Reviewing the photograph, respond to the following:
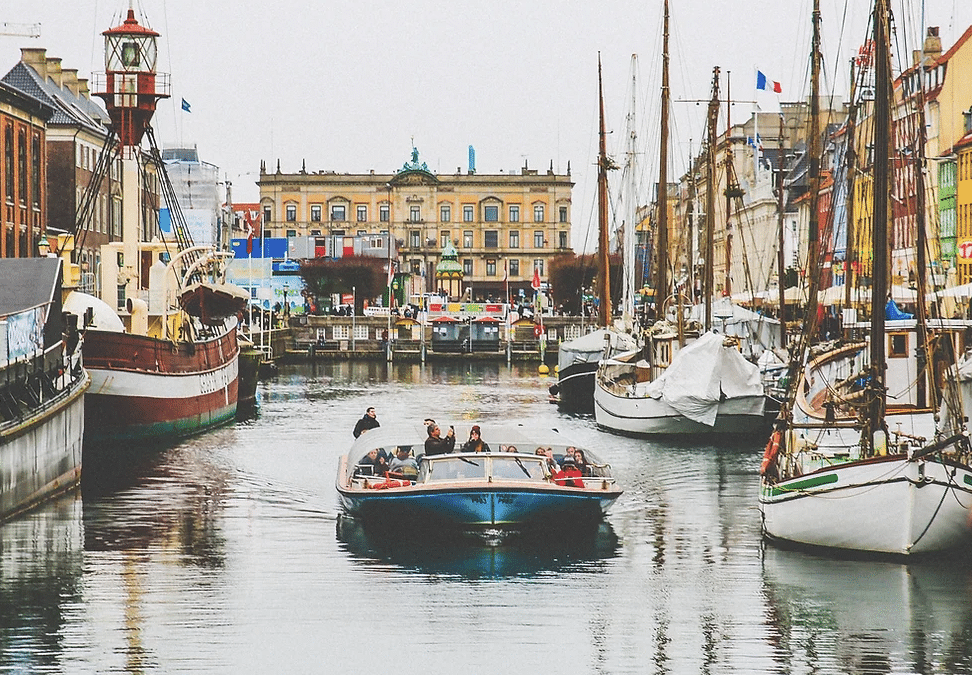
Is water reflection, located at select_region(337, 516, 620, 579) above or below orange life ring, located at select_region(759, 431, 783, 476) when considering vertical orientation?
below

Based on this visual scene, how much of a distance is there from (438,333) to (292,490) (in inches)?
3732

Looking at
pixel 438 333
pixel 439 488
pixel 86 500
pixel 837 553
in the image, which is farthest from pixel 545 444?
pixel 438 333

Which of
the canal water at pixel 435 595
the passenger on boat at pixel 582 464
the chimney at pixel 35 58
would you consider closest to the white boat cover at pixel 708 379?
the canal water at pixel 435 595

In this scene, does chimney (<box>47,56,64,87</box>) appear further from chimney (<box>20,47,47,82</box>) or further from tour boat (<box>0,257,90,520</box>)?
tour boat (<box>0,257,90,520</box>)

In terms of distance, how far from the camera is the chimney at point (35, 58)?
102m

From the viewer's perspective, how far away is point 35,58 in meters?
103

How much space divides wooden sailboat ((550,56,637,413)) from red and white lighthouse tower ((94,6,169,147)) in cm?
2402

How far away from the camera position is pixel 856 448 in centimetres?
3469

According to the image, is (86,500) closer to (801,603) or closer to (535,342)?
(801,603)

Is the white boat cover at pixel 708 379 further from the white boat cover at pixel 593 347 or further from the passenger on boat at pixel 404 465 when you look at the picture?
the passenger on boat at pixel 404 465

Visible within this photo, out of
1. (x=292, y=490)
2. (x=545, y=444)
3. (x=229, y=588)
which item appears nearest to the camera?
(x=229, y=588)

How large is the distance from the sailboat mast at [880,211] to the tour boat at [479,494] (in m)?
6.21

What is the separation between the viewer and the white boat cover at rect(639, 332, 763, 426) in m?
56.3

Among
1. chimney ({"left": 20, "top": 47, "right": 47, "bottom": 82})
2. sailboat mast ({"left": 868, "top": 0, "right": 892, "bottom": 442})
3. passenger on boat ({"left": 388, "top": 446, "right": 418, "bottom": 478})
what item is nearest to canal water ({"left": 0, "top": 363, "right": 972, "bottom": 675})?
passenger on boat ({"left": 388, "top": 446, "right": 418, "bottom": 478})
